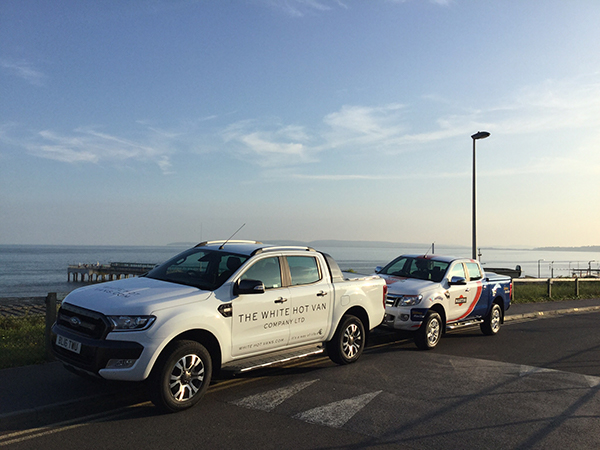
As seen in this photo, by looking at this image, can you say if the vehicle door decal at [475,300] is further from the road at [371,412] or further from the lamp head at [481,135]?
the lamp head at [481,135]

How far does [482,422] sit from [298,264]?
3330 millimetres

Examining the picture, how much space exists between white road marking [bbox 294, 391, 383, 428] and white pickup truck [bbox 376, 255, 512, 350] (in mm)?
3769

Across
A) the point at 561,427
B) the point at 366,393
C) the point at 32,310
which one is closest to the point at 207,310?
the point at 366,393

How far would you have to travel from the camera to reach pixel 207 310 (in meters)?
5.97

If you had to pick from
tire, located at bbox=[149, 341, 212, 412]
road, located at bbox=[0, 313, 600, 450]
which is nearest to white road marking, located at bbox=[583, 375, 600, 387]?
road, located at bbox=[0, 313, 600, 450]

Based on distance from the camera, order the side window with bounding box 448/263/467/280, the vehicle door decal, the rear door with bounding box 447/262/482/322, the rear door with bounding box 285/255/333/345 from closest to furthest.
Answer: the rear door with bounding box 285/255/333/345
the rear door with bounding box 447/262/482/322
the side window with bounding box 448/263/467/280
the vehicle door decal

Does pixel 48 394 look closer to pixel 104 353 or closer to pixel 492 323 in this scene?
pixel 104 353

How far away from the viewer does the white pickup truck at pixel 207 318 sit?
5.44 m

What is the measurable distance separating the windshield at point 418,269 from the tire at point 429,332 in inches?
43.7

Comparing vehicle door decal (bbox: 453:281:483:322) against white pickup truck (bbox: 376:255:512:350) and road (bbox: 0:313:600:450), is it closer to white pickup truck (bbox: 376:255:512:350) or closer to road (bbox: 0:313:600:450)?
white pickup truck (bbox: 376:255:512:350)

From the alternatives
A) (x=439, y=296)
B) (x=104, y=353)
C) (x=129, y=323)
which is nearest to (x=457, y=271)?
(x=439, y=296)

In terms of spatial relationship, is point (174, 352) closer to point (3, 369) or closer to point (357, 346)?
point (3, 369)

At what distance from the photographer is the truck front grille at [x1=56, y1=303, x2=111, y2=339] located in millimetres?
5457

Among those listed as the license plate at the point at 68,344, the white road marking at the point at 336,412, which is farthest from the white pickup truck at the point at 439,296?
the license plate at the point at 68,344
